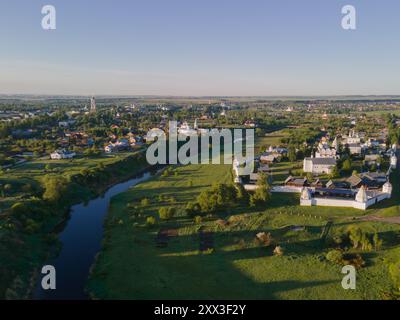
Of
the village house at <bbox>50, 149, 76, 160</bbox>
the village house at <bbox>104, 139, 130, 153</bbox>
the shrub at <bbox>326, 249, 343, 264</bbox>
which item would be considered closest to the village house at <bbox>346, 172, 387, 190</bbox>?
the shrub at <bbox>326, 249, 343, 264</bbox>

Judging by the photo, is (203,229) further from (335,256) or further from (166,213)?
(335,256)

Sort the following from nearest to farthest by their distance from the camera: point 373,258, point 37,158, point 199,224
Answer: point 373,258, point 199,224, point 37,158

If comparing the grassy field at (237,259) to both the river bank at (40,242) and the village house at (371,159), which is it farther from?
the village house at (371,159)

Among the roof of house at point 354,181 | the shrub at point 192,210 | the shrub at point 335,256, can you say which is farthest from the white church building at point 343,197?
the shrub at point 335,256

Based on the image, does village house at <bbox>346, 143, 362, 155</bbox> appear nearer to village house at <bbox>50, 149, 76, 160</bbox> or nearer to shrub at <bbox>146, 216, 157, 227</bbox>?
shrub at <bbox>146, 216, 157, 227</bbox>

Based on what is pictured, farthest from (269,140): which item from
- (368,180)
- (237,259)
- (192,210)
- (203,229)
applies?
(237,259)

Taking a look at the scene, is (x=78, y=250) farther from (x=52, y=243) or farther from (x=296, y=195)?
(x=296, y=195)
